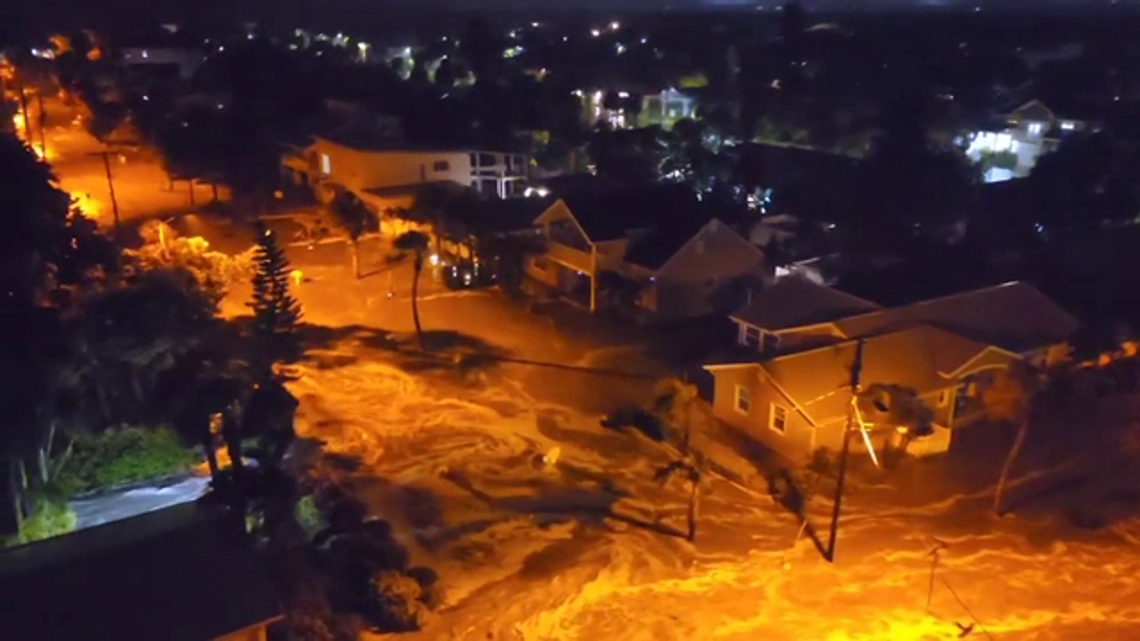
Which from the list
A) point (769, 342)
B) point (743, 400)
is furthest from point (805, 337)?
point (743, 400)

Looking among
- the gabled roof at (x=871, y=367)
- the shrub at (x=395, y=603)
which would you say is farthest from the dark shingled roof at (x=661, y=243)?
the shrub at (x=395, y=603)

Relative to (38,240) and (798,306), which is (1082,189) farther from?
(38,240)

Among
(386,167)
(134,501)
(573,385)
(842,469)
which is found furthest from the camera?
(386,167)

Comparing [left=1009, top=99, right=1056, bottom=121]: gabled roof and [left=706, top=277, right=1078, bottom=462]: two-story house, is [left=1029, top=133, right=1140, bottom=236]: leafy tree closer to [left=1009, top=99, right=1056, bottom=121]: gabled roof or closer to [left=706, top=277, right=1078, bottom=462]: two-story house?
[left=1009, top=99, right=1056, bottom=121]: gabled roof

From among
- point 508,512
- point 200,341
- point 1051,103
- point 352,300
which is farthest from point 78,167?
point 1051,103

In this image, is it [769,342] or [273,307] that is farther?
[273,307]

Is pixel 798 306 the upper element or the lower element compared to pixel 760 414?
upper

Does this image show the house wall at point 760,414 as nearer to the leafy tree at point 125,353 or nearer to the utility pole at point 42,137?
the leafy tree at point 125,353

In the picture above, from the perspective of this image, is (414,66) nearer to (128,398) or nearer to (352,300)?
(352,300)
